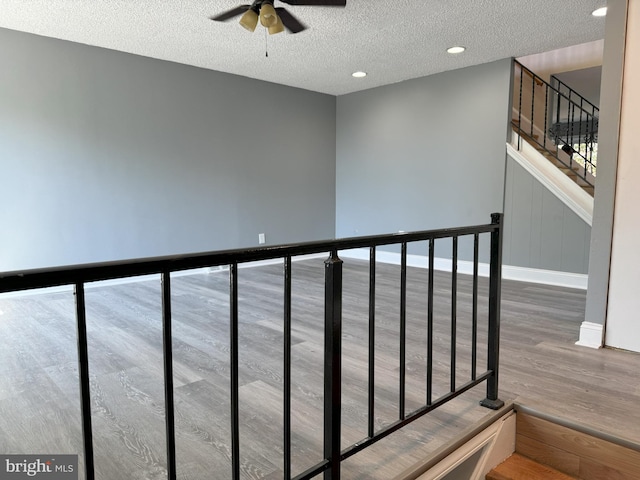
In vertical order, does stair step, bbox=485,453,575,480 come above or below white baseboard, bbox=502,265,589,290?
below

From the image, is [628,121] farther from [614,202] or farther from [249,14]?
[249,14]

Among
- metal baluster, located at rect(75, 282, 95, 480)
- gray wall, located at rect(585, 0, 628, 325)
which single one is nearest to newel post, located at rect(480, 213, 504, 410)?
gray wall, located at rect(585, 0, 628, 325)

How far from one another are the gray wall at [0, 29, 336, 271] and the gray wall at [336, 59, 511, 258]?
618mm

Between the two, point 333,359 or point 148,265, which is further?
point 333,359

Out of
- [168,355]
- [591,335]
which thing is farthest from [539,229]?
[168,355]

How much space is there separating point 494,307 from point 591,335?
1.21 m

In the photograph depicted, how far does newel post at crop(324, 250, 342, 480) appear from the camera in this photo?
1.22 metres

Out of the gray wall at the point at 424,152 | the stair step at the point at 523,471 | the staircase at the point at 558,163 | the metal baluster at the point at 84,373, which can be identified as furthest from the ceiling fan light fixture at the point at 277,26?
the stair step at the point at 523,471

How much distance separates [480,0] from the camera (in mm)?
3182

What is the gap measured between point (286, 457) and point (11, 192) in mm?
3969

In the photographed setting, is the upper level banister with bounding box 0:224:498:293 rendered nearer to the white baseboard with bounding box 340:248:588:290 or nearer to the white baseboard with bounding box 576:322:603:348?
the white baseboard with bounding box 576:322:603:348

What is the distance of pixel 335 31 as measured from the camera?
3.79 meters

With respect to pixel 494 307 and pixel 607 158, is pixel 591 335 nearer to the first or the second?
pixel 607 158

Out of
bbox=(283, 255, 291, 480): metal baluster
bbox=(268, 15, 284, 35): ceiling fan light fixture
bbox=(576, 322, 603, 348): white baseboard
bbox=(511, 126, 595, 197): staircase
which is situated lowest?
bbox=(576, 322, 603, 348): white baseboard
